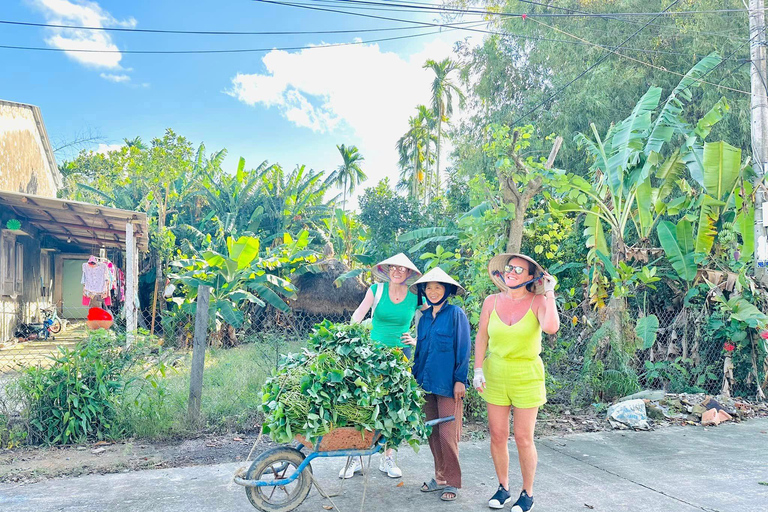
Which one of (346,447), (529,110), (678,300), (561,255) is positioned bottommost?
(346,447)

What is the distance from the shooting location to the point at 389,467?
4.22m

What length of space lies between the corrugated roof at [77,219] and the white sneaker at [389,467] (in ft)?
22.4

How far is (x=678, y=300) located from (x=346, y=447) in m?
6.37

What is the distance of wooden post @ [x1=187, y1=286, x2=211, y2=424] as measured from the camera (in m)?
5.15

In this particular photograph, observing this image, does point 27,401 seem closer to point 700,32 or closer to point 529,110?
point 529,110

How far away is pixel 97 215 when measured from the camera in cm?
957

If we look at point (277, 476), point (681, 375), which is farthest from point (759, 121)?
point (277, 476)

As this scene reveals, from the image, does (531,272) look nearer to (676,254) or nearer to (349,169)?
(676,254)

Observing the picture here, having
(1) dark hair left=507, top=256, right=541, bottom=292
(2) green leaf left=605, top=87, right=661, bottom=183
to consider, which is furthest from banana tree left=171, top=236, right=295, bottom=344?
(2) green leaf left=605, top=87, right=661, bottom=183

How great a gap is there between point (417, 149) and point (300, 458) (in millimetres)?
30763

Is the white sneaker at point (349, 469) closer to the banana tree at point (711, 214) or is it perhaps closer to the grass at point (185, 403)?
the grass at point (185, 403)

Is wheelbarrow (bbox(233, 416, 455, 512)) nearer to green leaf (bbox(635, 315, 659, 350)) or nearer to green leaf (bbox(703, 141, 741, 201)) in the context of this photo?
green leaf (bbox(635, 315, 659, 350))

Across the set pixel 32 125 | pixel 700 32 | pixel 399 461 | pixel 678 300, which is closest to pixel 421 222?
pixel 678 300

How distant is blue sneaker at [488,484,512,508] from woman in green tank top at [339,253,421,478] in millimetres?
833
